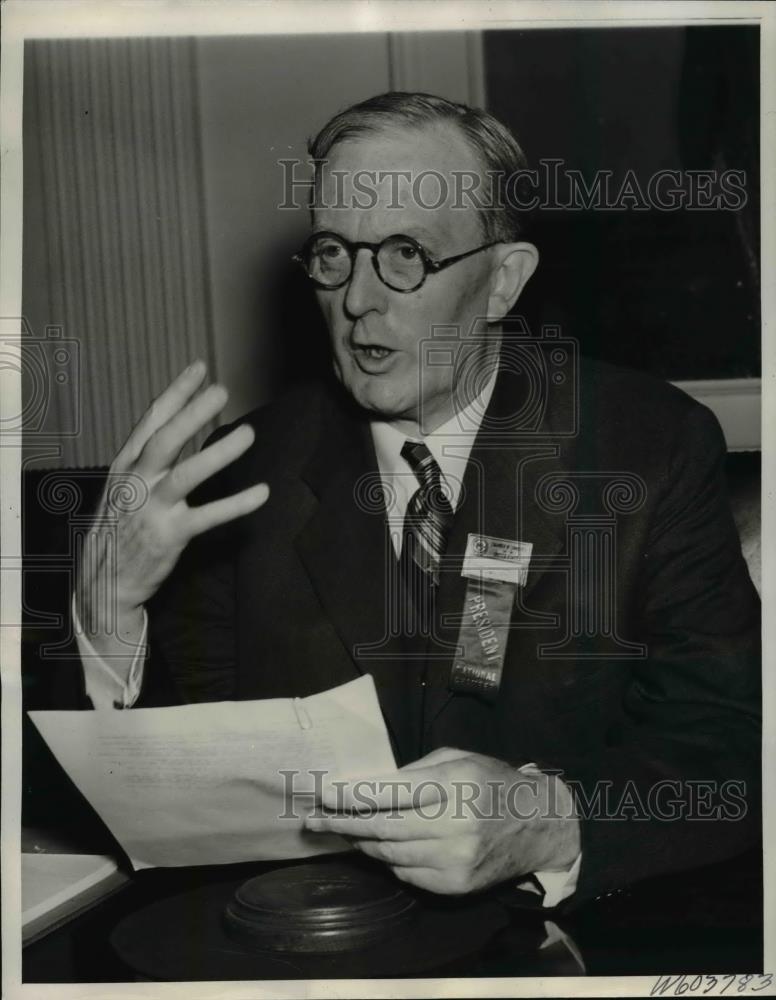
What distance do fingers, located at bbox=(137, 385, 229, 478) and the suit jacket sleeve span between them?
690 millimetres

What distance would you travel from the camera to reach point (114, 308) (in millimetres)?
1727

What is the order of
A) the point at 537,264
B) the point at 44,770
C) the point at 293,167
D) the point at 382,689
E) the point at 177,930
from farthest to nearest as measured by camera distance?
the point at 537,264
the point at 293,167
the point at 382,689
the point at 44,770
the point at 177,930

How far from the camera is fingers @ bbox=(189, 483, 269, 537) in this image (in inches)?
49.5

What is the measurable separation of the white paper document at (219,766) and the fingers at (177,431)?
317mm

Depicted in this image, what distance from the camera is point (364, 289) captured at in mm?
1516

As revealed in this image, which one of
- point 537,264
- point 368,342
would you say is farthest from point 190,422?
point 537,264

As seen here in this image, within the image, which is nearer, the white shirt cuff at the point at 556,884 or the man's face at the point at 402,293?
the white shirt cuff at the point at 556,884

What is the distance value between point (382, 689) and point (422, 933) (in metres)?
0.38

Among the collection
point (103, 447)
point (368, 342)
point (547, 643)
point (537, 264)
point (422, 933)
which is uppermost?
point (537, 264)

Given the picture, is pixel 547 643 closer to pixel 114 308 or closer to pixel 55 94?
pixel 114 308

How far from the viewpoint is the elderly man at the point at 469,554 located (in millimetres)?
1415
